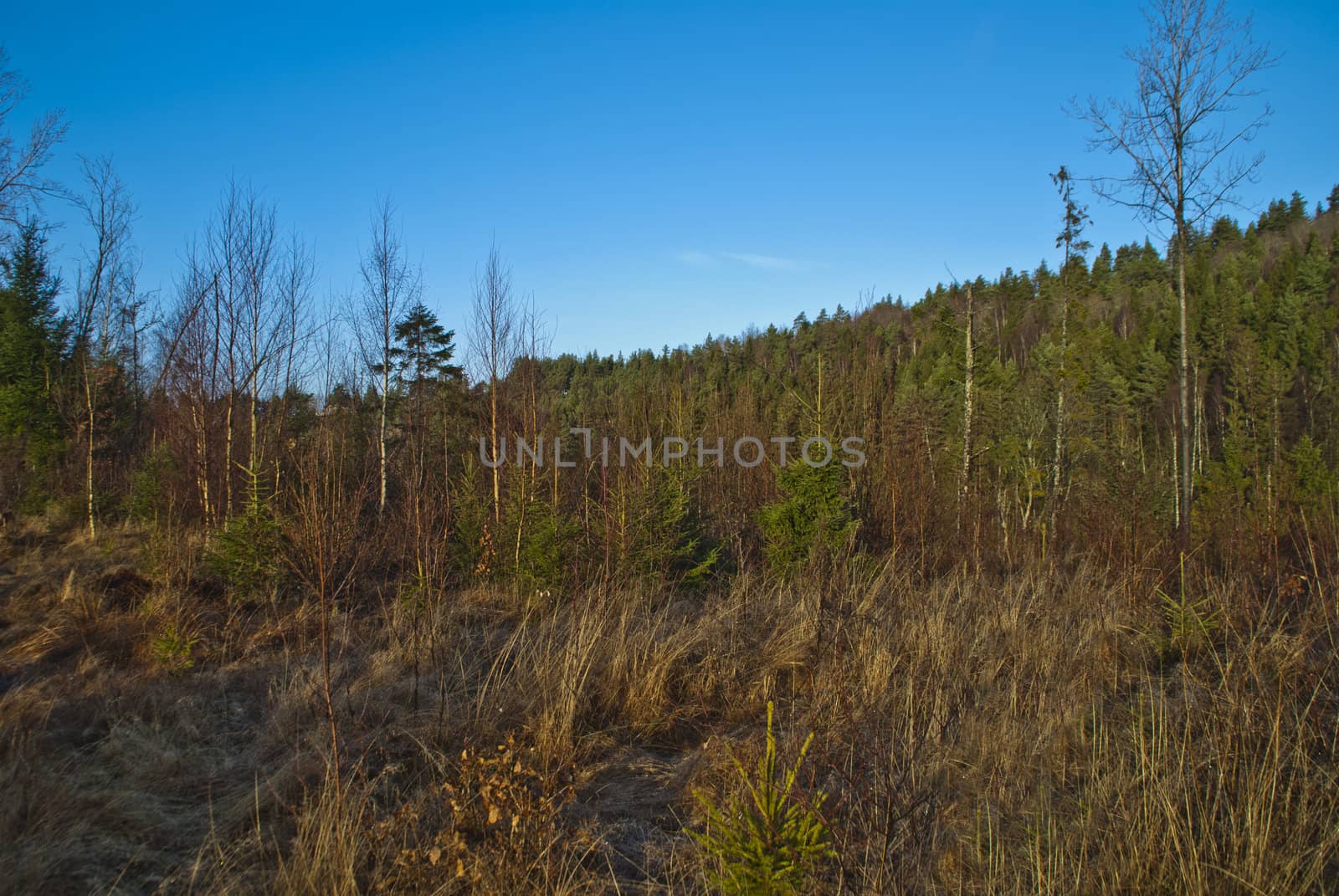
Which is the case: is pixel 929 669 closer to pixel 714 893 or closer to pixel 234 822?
pixel 714 893

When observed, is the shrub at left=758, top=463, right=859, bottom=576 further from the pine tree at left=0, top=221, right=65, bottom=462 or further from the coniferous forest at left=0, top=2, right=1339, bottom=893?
the pine tree at left=0, top=221, right=65, bottom=462

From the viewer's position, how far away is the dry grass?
2229 mm

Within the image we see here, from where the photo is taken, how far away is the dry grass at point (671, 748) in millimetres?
2229

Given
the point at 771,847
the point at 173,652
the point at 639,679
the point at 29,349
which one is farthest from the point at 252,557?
the point at 29,349

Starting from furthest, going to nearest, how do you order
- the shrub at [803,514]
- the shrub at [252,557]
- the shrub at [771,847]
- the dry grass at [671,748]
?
the shrub at [803,514] < the shrub at [252,557] < the dry grass at [671,748] < the shrub at [771,847]

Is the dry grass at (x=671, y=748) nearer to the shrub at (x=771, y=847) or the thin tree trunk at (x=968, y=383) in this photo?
the shrub at (x=771, y=847)

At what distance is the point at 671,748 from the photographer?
3689 mm

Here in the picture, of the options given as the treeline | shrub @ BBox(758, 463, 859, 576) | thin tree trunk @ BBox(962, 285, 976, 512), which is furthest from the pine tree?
thin tree trunk @ BBox(962, 285, 976, 512)

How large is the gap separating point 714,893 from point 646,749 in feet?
4.87

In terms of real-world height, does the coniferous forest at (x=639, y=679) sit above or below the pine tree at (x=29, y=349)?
below

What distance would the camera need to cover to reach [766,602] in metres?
5.97

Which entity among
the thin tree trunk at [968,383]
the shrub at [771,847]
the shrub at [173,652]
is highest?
the thin tree trunk at [968,383]

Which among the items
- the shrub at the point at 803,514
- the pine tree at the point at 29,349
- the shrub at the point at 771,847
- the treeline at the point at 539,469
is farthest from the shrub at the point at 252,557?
the pine tree at the point at 29,349

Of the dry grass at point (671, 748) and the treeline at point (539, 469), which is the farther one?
the treeline at point (539, 469)
